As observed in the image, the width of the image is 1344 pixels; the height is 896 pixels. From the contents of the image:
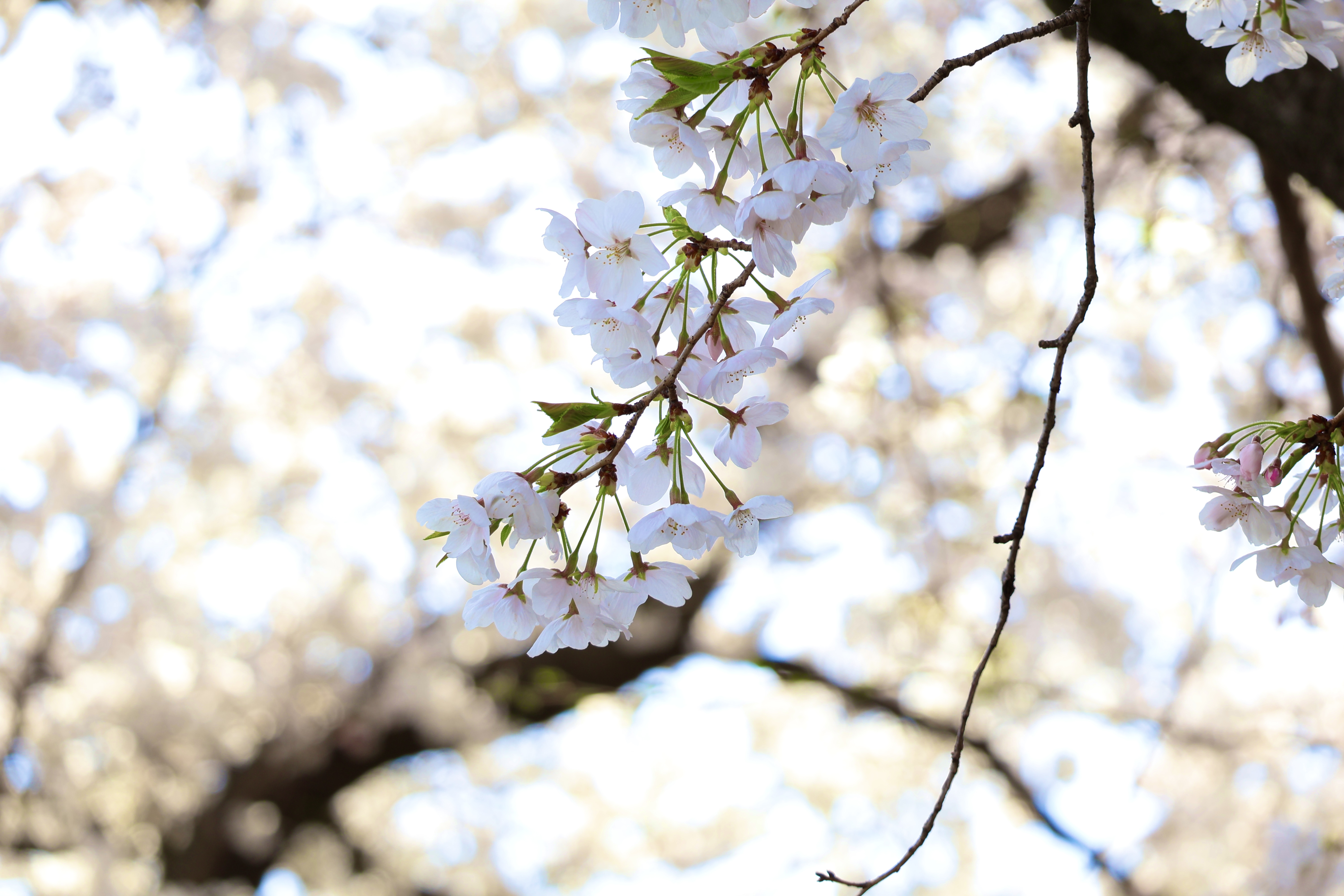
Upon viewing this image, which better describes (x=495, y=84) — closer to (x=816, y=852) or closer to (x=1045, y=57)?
(x=1045, y=57)

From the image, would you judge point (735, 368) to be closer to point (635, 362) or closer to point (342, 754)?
point (635, 362)

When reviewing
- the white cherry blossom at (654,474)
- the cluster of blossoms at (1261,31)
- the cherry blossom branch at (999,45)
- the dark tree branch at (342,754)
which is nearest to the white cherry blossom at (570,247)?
the white cherry blossom at (654,474)

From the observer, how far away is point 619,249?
1.77ft

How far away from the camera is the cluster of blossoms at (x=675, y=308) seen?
0.51 m

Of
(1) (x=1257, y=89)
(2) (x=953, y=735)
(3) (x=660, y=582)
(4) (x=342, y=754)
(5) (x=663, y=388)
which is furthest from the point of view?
(4) (x=342, y=754)

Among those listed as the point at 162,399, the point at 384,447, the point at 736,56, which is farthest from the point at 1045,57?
the point at 162,399

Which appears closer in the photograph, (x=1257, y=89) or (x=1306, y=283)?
(x=1257, y=89)

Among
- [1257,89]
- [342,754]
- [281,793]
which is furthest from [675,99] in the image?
[281,793]

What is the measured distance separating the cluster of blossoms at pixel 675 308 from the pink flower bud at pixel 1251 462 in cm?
30

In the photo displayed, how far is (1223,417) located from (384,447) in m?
3.16

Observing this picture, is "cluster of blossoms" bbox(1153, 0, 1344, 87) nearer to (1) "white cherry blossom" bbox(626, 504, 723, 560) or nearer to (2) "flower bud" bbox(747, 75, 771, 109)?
(2) "flower bud" bbox(747, 75, 771, 109)

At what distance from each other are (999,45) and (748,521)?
0.30 meters

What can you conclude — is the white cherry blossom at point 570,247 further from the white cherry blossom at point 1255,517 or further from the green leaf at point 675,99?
the white cherry blossom at point 1255,517

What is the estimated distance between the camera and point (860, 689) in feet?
9.32
